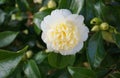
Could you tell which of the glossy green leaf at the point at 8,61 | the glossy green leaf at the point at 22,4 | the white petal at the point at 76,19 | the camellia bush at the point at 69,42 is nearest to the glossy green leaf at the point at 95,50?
the camellia bush at the point at 69,42

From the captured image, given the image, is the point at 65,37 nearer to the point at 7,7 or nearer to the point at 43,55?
the point at 43,55

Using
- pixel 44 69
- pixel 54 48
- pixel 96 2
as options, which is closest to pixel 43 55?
pixel 44 69

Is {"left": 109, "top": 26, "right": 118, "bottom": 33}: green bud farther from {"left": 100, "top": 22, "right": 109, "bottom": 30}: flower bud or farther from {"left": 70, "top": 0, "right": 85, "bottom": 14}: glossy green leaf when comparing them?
{"left": 70, "top": 0, "right": 85, "bottom": 14}: glossy green leaf

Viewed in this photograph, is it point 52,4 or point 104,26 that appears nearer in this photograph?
point 104,26

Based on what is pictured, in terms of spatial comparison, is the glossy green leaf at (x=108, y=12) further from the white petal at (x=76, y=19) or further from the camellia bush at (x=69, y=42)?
the white petal at (x=76, y=19)

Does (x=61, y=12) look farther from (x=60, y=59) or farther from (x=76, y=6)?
(x=60, y=59)

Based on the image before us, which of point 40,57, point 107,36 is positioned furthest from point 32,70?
point 107,36
